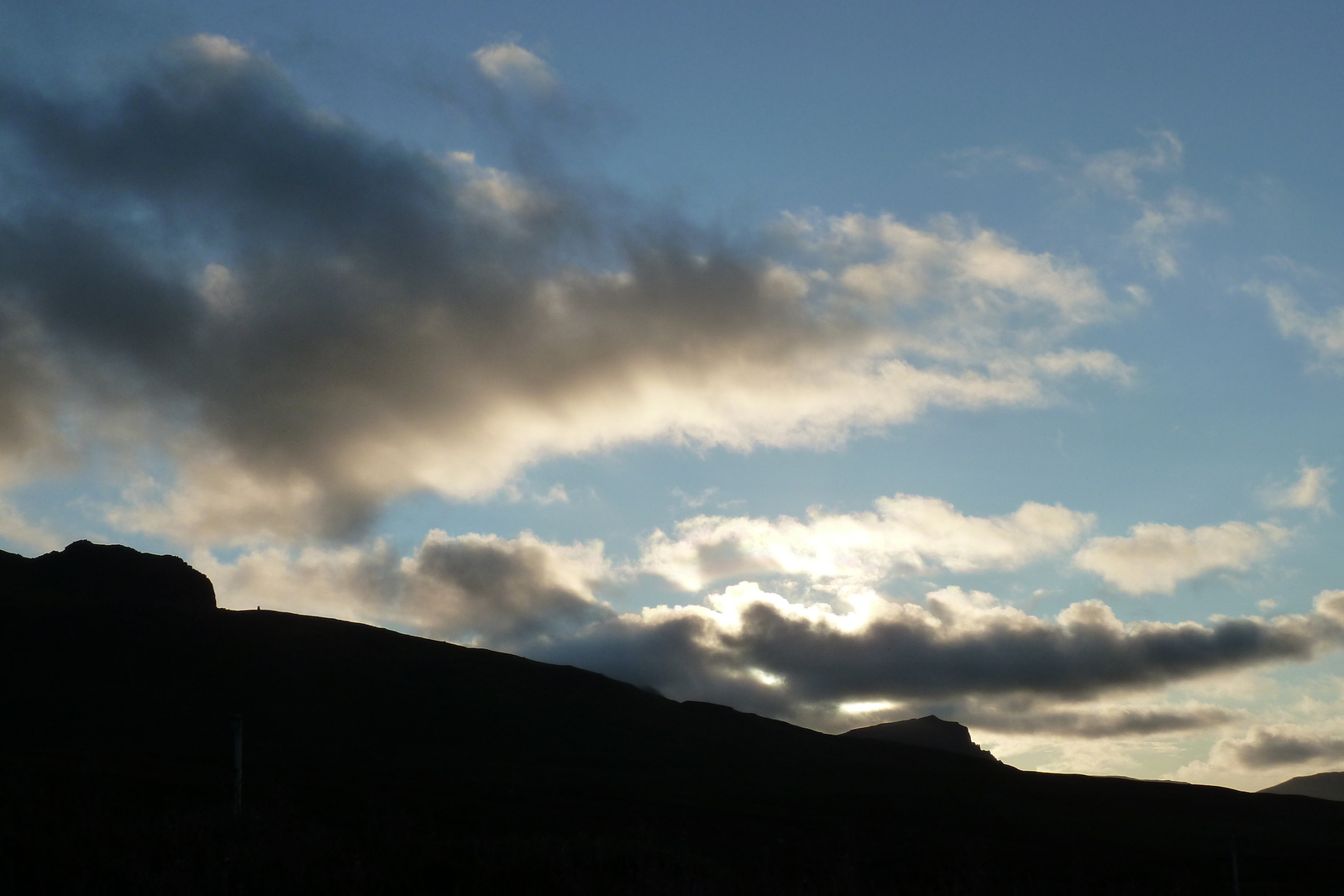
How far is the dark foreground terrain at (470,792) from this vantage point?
1561 cm

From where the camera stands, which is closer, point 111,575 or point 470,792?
point 470,792

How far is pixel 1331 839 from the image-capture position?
84.9 metres

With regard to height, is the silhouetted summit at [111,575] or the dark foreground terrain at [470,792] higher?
the silhouetted summit at [111,575]

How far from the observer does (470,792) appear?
216 ft

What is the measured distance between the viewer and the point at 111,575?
145 meters

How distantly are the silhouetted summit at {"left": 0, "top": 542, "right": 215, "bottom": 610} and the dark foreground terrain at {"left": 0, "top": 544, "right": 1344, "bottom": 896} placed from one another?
719 millimetres

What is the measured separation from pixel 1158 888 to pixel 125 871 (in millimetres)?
46068

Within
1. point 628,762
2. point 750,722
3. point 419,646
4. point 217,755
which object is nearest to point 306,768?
point 217,755

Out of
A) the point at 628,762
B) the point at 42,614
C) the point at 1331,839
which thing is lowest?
the point at 1331,839

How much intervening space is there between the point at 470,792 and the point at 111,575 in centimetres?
10376

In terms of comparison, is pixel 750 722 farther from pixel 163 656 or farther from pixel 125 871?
pixel 125 871

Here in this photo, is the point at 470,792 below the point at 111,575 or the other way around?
below

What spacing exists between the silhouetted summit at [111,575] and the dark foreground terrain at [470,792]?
2.36ft

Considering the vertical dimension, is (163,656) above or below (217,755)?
above
